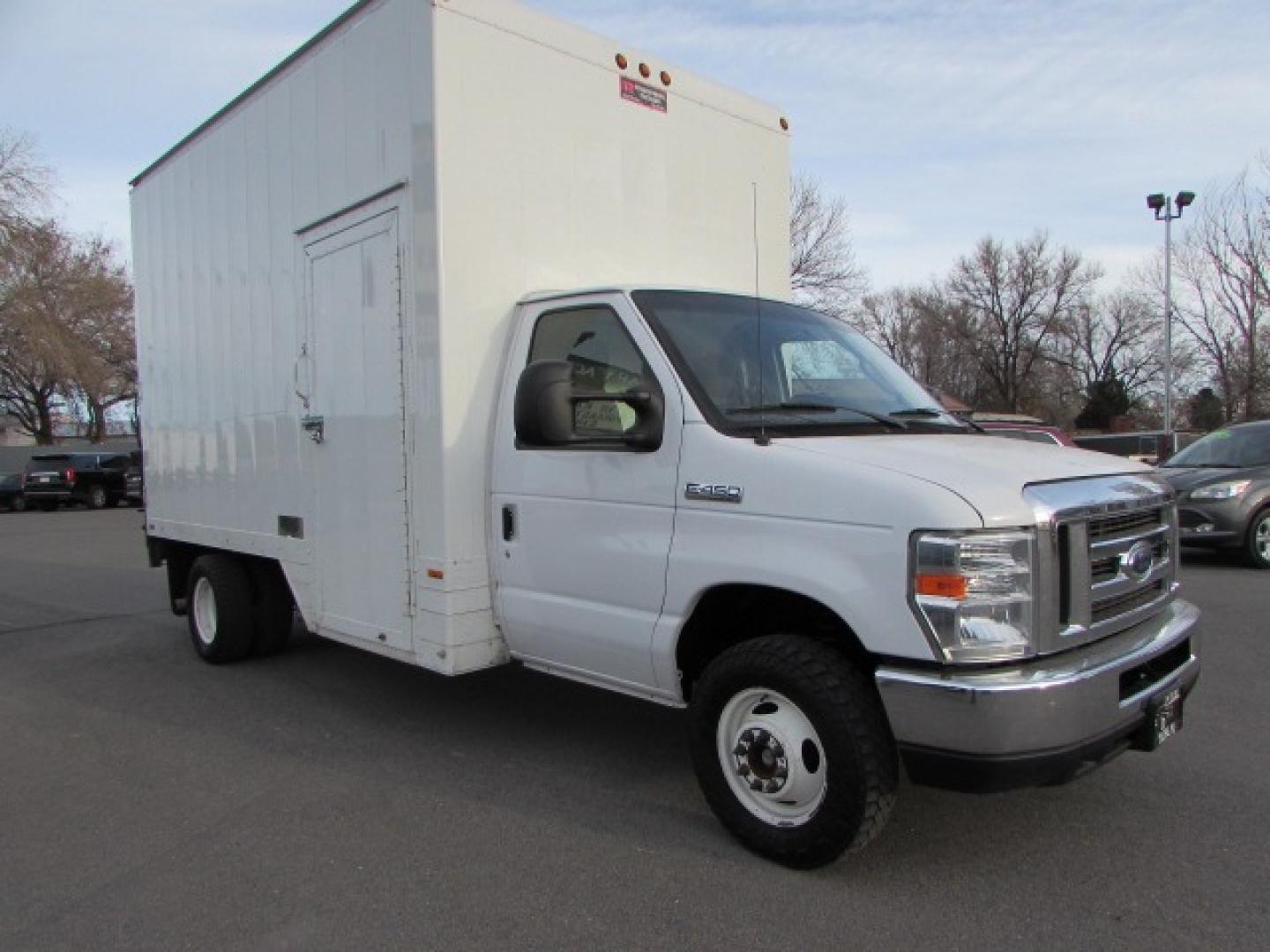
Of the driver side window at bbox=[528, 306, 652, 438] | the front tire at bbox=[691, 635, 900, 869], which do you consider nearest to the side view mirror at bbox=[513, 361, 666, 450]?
the driver side window at bbox=[528, 306, 652, 438]

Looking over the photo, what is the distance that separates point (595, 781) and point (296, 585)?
228 centimetres

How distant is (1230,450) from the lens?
1114 cm

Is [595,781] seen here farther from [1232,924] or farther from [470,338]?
[1232,924]

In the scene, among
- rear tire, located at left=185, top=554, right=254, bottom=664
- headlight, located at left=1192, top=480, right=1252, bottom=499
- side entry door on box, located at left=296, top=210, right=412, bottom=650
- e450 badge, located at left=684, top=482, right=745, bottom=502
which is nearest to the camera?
e450 badge, located at left=684, top=482, right=745, bottom=502

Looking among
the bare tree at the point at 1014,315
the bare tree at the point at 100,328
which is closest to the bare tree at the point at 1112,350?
the bare tree at the point at 1014,315

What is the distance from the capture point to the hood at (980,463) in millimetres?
3020

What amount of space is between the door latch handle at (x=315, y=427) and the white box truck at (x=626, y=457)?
0.09 ft

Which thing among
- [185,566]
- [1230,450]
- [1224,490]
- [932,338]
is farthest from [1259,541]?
[932,338]

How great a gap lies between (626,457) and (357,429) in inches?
69.2

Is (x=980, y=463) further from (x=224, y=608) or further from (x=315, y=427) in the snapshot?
(x=224, y=608)

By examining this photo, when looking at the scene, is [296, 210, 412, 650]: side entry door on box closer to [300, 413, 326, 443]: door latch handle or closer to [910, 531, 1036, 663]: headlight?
[300, 413, 326, 443]: door latch handle

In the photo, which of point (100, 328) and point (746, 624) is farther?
point (100, 328)

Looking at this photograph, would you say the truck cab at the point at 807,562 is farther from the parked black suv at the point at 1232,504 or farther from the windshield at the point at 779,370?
the parked black suv at the point at 1232,504

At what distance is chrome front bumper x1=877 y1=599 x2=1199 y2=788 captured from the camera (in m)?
2.92
